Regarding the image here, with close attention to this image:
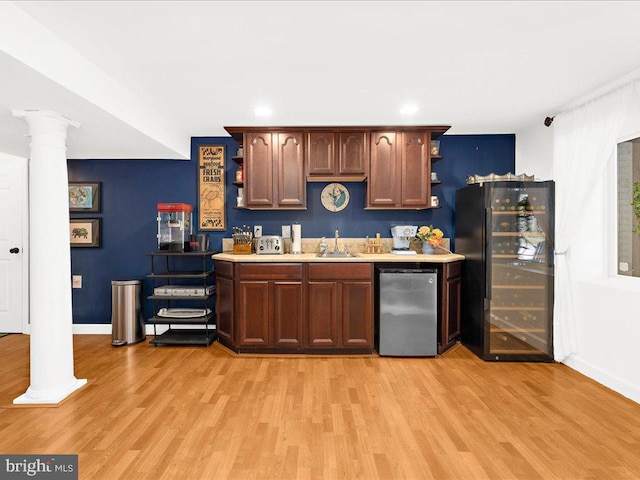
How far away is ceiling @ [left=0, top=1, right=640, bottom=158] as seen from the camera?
6.02 ft

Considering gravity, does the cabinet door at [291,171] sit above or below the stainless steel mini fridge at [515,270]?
above

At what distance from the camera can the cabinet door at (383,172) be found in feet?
12.4

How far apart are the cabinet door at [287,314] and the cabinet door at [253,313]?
9cm

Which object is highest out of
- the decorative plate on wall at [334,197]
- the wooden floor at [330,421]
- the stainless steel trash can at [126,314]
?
the decorative plate on wall at [334,197]

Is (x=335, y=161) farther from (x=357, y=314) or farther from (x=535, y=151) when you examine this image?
(x=535, y=151)

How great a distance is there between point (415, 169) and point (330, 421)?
8.81 feet

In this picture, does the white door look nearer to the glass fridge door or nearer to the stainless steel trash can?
the stainless steel trash can

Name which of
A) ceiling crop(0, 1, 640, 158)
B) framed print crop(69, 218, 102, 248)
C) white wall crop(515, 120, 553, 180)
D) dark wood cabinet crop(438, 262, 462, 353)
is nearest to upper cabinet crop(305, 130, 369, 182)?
ceiling crop(0, 1, 640, 158)

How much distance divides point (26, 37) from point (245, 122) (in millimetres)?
1972

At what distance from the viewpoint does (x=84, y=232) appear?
4.28 metres

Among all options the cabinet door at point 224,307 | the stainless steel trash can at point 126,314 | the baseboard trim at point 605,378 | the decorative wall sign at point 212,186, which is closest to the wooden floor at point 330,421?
the baseboard trim at point 605,378

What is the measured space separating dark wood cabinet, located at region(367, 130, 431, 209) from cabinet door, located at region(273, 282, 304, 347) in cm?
131

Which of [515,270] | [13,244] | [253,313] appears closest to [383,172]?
[515,270]

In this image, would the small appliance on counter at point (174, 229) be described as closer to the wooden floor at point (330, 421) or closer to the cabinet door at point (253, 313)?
the cabinet door at point (253, 313)
